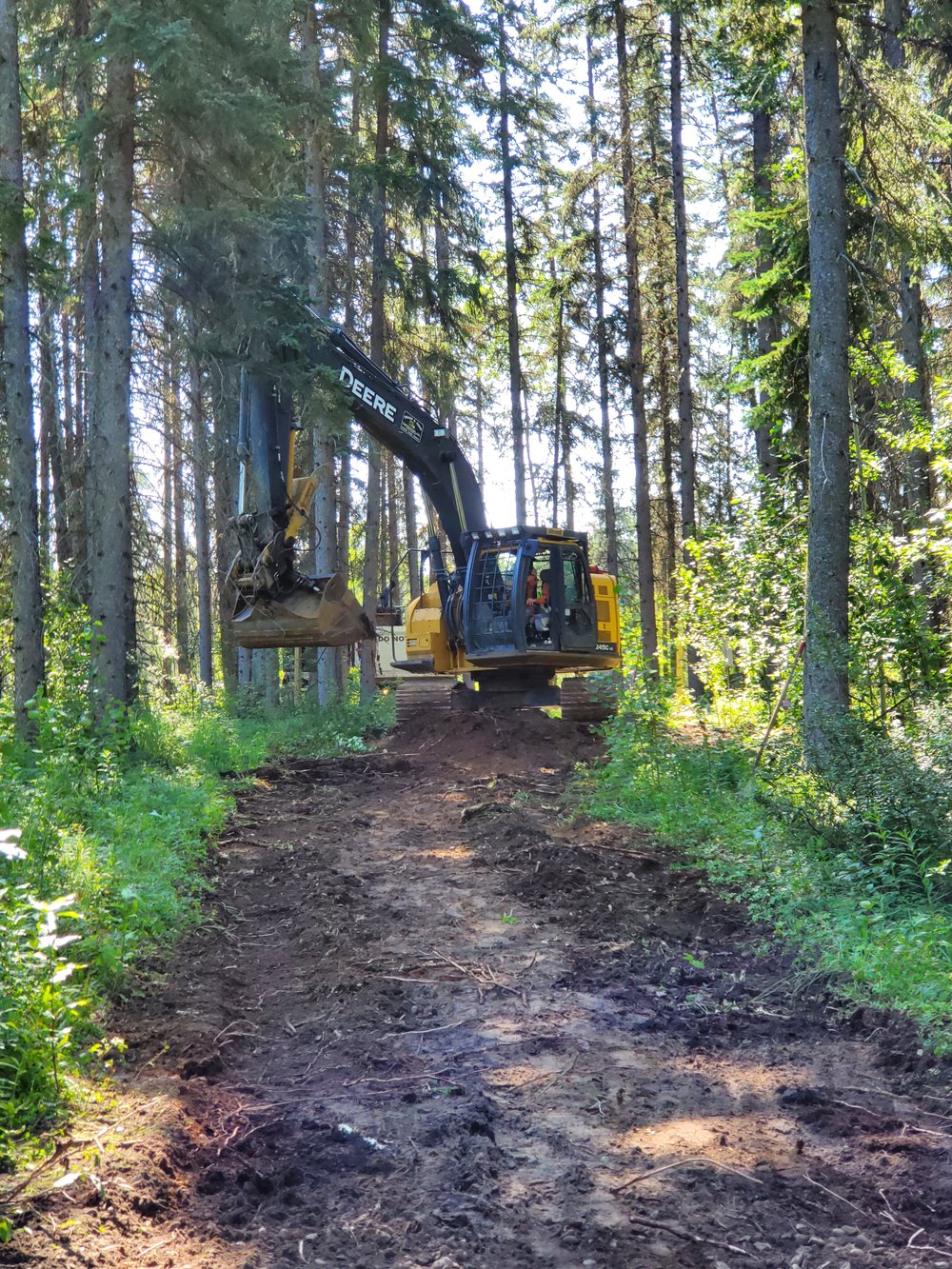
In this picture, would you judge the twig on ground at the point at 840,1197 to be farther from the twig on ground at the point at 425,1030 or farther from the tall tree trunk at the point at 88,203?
the tall tree trunk at the point at 88,203

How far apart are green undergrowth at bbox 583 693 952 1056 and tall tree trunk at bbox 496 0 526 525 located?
13.6m

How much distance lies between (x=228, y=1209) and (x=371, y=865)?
485cm

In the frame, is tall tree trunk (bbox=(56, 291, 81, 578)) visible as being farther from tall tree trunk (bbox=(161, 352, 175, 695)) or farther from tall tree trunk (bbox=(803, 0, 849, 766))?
tall tree trunk (bbox=(803, 0, 849, 766))

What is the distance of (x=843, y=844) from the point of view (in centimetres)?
692

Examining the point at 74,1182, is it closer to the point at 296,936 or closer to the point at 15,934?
the point at 15,934

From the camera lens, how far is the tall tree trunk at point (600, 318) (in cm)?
2253

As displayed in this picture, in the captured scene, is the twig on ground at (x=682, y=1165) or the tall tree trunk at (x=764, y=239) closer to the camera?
the twig on ground at (x=682, y=1165)

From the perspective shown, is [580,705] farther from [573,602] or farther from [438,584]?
[438,584]

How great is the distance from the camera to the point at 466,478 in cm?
1513

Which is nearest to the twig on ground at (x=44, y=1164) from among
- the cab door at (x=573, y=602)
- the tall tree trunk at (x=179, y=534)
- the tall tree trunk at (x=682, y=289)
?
the cab door at (x=573, y=602)

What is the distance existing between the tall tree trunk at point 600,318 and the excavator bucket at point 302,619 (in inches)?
523

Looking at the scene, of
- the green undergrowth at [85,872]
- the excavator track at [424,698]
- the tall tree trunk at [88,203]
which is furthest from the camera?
the excavator track at [424,698]

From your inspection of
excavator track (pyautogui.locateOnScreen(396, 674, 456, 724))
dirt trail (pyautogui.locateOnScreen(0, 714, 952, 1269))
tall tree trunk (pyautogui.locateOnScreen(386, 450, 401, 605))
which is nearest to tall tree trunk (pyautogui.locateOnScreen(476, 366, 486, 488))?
tall tree trunk (pyautogui.locateOnScreen(386, 450, 401, 605))

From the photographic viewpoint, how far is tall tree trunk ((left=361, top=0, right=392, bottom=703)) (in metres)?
18.7
